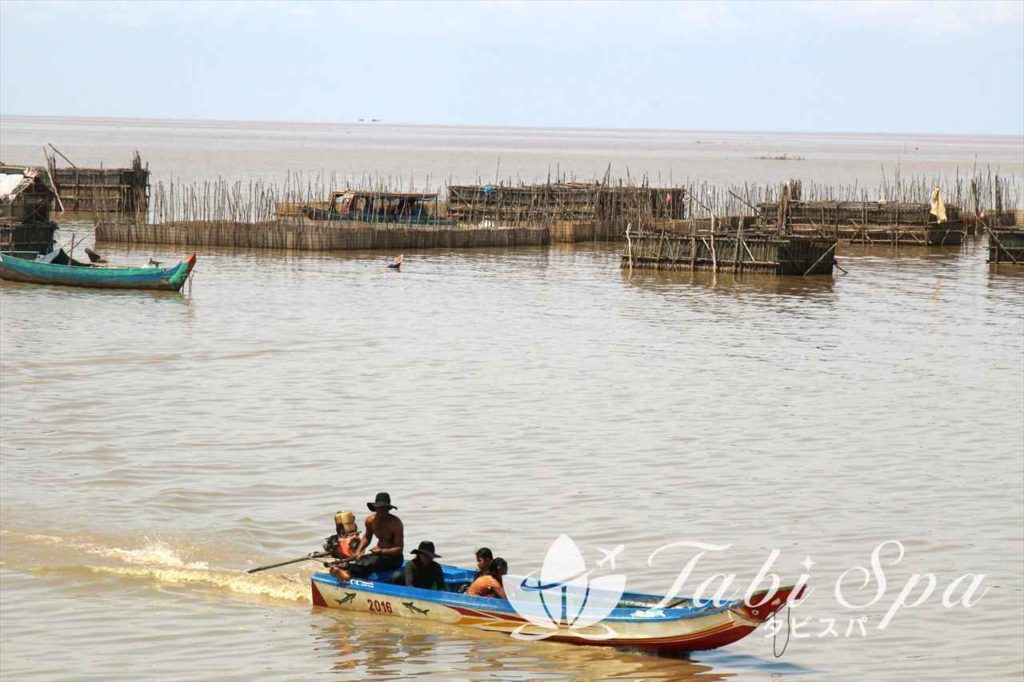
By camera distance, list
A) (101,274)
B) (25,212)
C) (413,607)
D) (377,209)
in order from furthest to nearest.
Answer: (377,209)
(25,212)
(101,274)
(413,607)

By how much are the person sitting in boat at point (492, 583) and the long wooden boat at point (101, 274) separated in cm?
2208

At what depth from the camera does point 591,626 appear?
11.2 m

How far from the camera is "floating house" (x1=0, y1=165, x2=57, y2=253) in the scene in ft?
114

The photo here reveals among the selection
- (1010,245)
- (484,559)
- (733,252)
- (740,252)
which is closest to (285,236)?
(733,252)

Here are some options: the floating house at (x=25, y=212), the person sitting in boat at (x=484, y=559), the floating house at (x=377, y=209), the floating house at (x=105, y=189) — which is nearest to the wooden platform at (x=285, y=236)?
the floating house at (x=377, y=209)

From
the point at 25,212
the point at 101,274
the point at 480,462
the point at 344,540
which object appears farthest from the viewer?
the point at 25,212

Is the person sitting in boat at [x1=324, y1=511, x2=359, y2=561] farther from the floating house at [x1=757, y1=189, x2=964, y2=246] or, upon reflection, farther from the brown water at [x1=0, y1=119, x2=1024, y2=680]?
the floating house at [x1=757, y1=189, x2=964, y2=246]

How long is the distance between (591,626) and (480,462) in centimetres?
624

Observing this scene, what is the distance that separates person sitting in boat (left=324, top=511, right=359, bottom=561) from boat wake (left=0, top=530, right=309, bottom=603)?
690 millimetres

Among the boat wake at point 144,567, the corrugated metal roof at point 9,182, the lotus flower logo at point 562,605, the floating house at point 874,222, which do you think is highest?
the corrugated metal roof at point 9,182

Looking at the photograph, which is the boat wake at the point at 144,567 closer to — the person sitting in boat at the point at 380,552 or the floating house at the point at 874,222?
the person sitting in boat at the point at 380,552

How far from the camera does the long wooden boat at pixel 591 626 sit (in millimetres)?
10688

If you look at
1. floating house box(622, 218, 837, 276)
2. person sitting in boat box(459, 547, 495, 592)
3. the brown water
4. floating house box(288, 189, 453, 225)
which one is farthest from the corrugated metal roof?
person sitting in boat box(459, 547, 495, 592)

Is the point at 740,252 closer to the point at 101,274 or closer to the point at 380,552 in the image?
the point at 101,274
